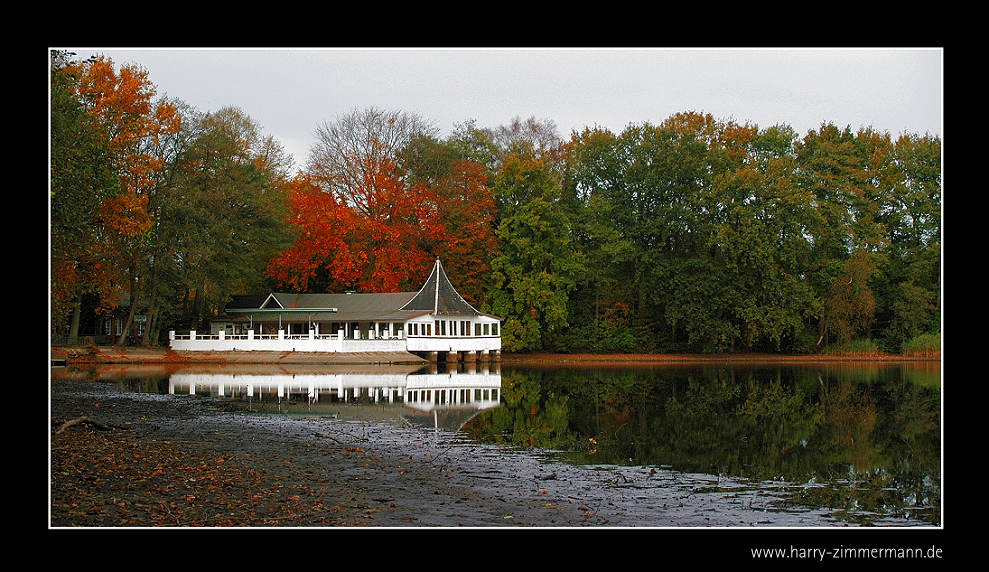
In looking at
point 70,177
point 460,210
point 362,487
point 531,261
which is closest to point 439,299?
point 531,261

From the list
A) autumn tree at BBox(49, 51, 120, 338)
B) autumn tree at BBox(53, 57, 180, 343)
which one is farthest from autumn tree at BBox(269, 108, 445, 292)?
autumn tree at BBox(49, 51, 120, 338)

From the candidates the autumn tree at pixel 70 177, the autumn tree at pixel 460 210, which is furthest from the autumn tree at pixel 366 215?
the autumn tree at pixel 70 177

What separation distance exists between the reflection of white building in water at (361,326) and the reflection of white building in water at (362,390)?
23.3 feet

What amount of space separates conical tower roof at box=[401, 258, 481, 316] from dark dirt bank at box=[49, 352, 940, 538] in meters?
33.6

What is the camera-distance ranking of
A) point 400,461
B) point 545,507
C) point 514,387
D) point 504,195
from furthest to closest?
point 504,195
point 514,387
point 400,461
point 545,507

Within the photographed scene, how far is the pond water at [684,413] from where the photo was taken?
14.0 metres

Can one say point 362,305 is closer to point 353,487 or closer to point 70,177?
point 70,177

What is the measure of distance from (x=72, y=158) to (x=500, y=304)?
122 feet

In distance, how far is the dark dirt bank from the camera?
9820mm

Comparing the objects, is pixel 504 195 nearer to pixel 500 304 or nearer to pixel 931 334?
pixel 500 304

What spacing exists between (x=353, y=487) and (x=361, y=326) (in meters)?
42.2

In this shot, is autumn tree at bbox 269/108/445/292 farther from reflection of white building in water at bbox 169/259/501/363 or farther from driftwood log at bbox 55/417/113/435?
driftwood log at bbox 55/417/113/435

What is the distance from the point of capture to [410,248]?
182 ft

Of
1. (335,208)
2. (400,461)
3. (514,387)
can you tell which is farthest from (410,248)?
(400,461)
